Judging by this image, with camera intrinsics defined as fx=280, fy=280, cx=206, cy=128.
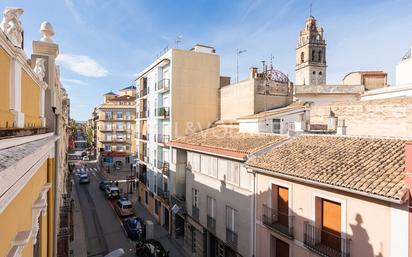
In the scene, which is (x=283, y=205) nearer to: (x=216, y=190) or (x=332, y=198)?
(x=332, y=198)

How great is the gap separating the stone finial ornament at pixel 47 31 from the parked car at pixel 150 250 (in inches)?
571

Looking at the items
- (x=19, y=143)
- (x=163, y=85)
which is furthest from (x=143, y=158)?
(x=19, y=143)

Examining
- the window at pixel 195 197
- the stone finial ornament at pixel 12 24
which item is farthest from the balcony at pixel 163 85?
the stone finial ornament at pixel 12 24

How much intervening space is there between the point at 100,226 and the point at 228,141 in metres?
14.9

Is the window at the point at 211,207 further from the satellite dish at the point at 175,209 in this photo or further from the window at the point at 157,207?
the window at the point at 157,207

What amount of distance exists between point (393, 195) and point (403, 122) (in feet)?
31.5

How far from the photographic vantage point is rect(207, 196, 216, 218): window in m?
17.1

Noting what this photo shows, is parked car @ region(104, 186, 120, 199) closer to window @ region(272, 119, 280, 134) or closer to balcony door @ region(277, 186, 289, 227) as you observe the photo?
window @ region(272, 119, 280, 134)

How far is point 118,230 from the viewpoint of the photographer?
23.7 m

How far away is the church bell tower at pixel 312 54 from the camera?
2763 inches

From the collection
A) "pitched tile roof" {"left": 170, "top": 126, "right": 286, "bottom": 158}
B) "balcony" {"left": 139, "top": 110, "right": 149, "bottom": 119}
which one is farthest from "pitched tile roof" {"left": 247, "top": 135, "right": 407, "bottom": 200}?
"balcony" {"left": 139, "top": 110, "right": 149, "bottom": 119}

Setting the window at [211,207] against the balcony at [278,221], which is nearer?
the balcony at [278,221]

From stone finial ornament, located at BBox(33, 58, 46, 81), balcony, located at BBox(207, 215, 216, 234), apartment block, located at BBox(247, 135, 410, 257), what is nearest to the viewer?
stone finial ornament, located at BBox(33, 58, 46, 81)

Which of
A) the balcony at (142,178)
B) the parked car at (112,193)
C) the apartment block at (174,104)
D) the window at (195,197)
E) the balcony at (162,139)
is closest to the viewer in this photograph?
the window at (195,197)
